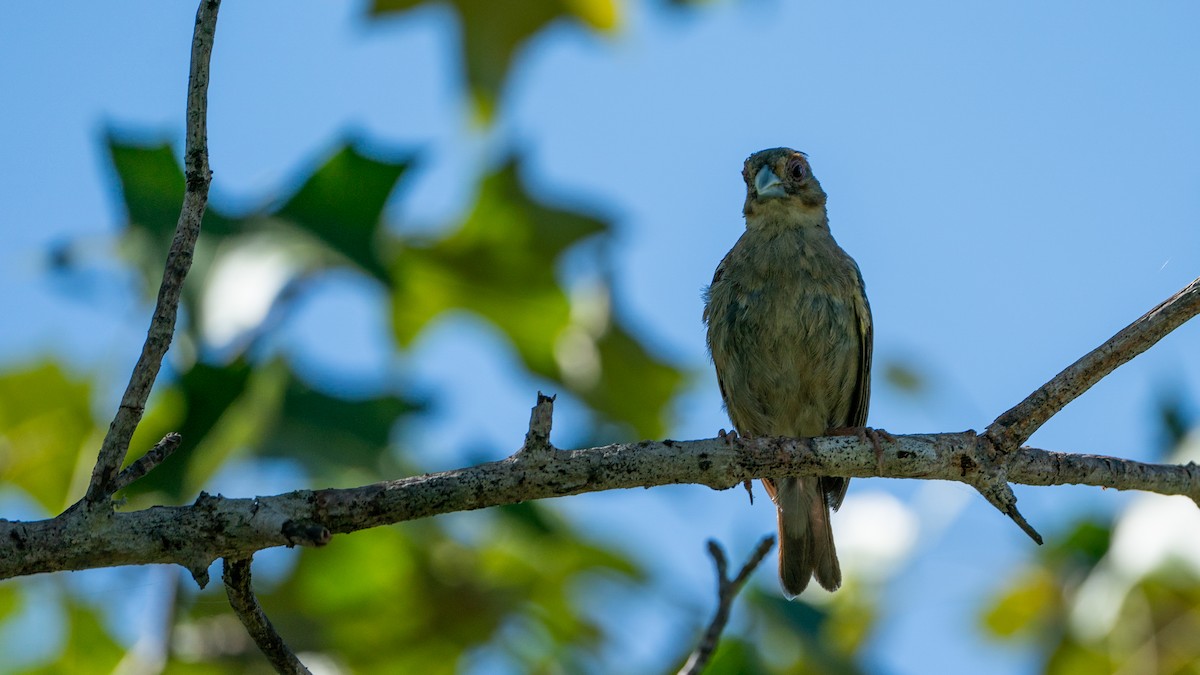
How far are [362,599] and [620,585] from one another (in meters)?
1.14

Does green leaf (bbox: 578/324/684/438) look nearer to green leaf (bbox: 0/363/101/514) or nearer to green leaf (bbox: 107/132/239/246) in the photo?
green leaf (bbox: 107/132/239/246)

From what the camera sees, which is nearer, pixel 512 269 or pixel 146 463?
pixel 146 463

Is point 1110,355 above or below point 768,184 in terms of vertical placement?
below

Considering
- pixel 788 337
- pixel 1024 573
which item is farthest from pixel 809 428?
pixel 1024 573

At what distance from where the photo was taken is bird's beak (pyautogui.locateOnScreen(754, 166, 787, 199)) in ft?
20.4

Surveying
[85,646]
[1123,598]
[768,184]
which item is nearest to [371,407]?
[85,646]

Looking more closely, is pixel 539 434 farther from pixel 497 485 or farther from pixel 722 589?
pixel 722 589

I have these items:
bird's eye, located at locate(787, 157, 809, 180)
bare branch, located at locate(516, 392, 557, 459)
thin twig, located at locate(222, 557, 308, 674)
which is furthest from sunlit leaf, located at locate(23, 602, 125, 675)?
bird's eye, located at locate(787, 157, 809, 180)

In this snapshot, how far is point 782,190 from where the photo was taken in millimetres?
6254

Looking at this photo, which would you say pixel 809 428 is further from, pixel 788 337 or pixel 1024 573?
pixel 1024 573

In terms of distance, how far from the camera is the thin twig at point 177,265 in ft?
8.55

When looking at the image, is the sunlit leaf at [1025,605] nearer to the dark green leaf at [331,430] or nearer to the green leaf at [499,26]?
the dark green leaf at [331,430]

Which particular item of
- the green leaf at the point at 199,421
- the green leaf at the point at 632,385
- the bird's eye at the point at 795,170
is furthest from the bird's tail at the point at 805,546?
the green leaf at the point at 199,421

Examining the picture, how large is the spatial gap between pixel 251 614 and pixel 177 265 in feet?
2.52
